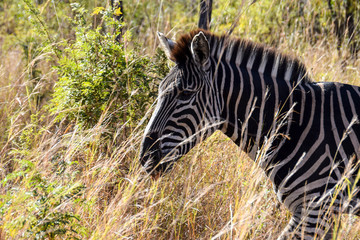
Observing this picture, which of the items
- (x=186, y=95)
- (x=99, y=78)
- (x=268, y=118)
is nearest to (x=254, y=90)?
(x=268, y=118)

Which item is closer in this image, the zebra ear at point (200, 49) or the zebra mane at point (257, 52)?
the zebra ear at point (200, 49)

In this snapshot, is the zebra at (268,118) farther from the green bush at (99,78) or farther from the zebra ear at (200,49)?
the green bush at (99,78)

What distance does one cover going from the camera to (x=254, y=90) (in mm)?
2967

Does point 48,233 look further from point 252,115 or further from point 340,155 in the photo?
point 340,155

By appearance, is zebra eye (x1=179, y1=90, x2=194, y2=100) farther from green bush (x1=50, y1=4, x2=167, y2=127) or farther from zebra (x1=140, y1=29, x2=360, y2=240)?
green bush (x1=50, y1=4, x2=167, y2=127)

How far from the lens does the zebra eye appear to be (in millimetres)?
2887

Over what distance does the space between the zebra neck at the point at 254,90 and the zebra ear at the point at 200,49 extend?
13 centimetres

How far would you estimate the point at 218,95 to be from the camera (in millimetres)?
2939

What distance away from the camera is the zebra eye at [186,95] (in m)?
2.89

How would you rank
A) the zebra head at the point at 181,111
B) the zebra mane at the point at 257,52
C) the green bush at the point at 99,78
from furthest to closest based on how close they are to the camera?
the green bush at the point at 99,78 < the zebra mane at the point at 257,52 < the zebra head at the point at 181,111

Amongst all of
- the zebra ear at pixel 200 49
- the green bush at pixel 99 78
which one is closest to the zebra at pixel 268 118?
the zebra ear at pixel 200 49

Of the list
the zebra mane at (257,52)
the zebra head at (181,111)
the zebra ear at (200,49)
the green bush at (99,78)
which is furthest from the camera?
the green bush at (99,78)

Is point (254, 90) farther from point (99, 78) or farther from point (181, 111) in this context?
point (99, 78)

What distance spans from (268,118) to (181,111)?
2.25ft
